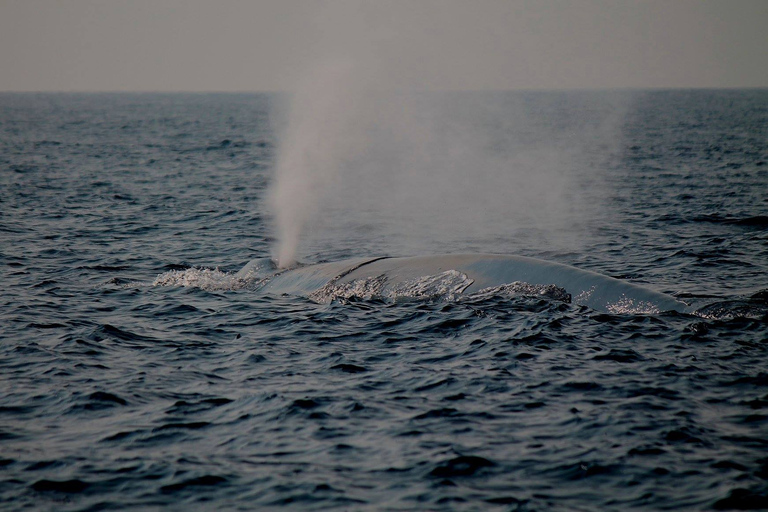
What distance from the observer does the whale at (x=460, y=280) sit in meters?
Answer: 16.3

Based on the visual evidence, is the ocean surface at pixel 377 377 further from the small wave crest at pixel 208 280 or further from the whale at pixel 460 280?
the whale at pixel 460 280

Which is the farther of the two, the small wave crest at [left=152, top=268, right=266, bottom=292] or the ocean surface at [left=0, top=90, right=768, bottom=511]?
the small wave crest at [left=152, top=268, right=266, bottom=292]

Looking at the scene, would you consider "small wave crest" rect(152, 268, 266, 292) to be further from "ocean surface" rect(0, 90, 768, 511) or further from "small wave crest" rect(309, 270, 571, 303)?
"small wave crest" rect(309, 270, 571, 303)

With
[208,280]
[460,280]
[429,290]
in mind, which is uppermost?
[460,280]

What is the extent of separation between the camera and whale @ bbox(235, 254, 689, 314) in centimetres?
1633

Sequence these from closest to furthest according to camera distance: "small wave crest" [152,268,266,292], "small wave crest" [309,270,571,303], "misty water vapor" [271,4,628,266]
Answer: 1. "small wave crest" [309,270,571,303]
2. "small wave crest" [152,268,266,292]
3. "misty water vapor" [271,4,628,266]

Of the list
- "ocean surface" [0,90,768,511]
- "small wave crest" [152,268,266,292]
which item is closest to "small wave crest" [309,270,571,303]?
"ocean surface" [0,90,768,511]

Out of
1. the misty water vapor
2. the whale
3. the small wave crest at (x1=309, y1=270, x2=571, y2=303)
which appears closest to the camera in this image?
the whale

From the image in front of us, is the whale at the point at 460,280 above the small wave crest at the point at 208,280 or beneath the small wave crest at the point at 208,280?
above

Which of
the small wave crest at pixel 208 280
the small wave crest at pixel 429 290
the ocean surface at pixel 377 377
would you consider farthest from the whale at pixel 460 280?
the ocean surface at pixel 377 377

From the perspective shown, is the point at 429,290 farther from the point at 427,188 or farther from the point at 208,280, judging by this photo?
the point at 427,188

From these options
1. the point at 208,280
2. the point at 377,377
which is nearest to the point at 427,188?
the point at 208,280

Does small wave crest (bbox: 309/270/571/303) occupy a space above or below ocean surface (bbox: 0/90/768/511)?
Result: above

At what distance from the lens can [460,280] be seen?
18.0 m
